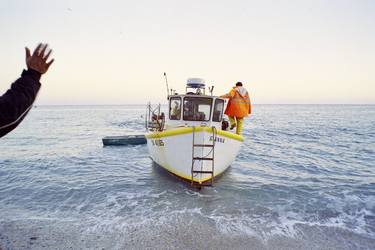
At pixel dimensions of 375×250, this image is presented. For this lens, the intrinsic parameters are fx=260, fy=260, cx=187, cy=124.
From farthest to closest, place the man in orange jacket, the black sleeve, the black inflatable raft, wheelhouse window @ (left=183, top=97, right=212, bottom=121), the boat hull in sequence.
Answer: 1. the black inflatable raft
2. the man in orange jacket
3. wheelhouse window @ (left=183, top=97, right=212, bottom=121)
4. the boat hull
5. the black sleeve

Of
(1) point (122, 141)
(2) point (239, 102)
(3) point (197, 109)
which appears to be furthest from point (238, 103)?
(1) point (122, 141)

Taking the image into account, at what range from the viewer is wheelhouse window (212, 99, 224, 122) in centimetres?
996

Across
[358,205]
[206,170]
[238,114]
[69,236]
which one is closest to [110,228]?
[69,236]

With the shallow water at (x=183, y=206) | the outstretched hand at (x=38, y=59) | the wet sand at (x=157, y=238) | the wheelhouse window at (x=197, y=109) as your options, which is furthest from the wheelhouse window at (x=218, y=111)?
the outstretched hand at (x=38, y=59)

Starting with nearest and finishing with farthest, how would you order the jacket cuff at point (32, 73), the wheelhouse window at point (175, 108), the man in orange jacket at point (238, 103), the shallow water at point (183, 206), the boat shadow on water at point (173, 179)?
the jacket cuff at point (32, 73), the shallow water at point (183, 206), the boat shadow on water at point (173, 179), the man in orange jacket at point (238, 103), the wheelhouse window at point (175, 108)

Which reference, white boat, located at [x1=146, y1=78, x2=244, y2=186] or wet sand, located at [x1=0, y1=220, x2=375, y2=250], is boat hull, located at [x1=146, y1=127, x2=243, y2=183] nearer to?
white boat, located at [x1=146, y1=78, x2=244, y2=186]

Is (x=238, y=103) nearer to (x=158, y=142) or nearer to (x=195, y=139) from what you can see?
(x=195, y=139)

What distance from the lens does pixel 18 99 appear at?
1.57m

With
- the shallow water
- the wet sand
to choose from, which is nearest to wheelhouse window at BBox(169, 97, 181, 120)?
the shallow water

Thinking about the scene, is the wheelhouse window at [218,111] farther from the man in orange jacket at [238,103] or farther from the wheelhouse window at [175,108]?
the wheelhouse window at [175,108]

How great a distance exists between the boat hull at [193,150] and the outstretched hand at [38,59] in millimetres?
6425

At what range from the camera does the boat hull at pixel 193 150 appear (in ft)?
26.8

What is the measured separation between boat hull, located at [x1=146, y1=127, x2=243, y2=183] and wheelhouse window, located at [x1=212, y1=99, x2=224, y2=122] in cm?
110

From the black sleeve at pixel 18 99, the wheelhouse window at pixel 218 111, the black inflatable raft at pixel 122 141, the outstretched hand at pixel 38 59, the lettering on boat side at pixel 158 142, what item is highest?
the outstretched hand at pixel 38 59
